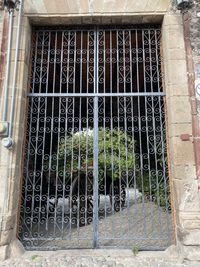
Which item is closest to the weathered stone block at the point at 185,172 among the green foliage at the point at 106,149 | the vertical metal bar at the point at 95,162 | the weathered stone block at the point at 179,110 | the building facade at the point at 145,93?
the building facade at the point at 145,93

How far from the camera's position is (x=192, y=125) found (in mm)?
3291

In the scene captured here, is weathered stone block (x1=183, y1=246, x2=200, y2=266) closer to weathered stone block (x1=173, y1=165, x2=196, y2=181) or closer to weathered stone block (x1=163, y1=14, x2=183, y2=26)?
weathered stone block (x1=173, y1=165, x2=196, y2=181)

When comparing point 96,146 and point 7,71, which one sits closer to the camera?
point 7,71

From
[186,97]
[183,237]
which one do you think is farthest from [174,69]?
[183,237]

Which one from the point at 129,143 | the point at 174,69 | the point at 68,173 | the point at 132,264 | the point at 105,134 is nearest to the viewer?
the point at 132,264

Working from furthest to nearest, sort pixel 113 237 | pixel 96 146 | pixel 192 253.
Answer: pixel 96 146 → pixel 113 237 → pixel 192 253

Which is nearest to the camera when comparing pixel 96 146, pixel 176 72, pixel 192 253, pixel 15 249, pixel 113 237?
pixel 192 253

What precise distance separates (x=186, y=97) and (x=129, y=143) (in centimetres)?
122

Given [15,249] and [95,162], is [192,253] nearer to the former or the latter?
[95,162]

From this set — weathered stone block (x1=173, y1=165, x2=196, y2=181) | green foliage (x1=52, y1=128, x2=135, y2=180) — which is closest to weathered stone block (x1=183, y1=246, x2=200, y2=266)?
weathered stone block (x1=173, y1=165, x2=196, y2=181)

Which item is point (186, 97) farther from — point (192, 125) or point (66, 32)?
point (66, 32)

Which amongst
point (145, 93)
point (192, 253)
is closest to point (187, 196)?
point (192, 253)

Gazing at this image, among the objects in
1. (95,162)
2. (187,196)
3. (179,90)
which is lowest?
(187,196)

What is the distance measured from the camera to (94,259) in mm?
2943
